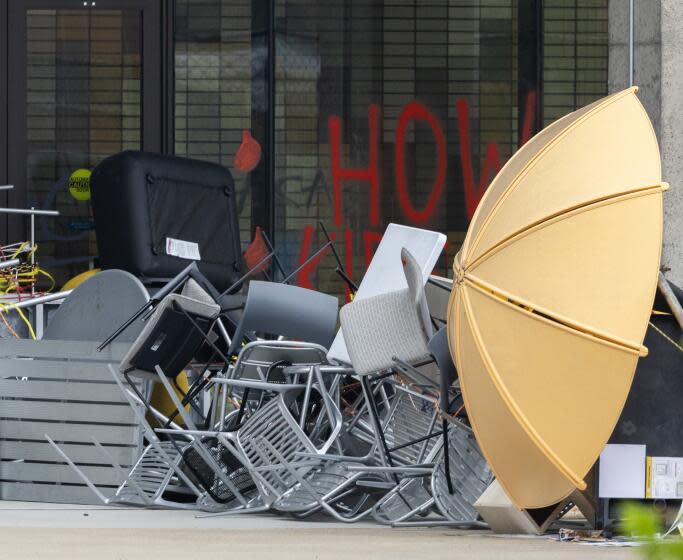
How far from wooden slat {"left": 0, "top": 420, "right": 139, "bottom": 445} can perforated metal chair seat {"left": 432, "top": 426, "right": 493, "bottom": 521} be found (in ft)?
5.13

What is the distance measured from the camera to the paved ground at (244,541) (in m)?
4.32

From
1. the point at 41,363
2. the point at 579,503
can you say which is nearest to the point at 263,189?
the point at 41,363

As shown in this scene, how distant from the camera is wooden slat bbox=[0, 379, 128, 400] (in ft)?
20.9

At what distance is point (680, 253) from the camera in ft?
26.8

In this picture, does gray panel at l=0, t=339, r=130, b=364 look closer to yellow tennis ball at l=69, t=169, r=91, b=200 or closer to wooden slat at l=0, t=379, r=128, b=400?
wooden slat at l=0, t=379, r=128, b=400

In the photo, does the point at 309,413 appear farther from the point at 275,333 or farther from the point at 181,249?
the point at 181,249

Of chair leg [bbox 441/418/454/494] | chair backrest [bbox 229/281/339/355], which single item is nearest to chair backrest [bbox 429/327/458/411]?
chair leg [bbox 441/418/454/494]

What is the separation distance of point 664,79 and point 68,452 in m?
4.13

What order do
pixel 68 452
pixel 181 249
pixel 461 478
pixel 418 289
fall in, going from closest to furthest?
pixel 418 289
pixel 461 478
pixel 68 452
pixel 181 249

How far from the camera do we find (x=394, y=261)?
5988 mm

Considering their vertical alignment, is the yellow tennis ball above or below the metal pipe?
below

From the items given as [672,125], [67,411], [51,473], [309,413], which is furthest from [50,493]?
[672,125]

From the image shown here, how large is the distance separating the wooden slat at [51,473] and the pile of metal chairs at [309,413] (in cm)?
6

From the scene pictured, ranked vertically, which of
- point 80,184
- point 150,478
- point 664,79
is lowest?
point 150,478
